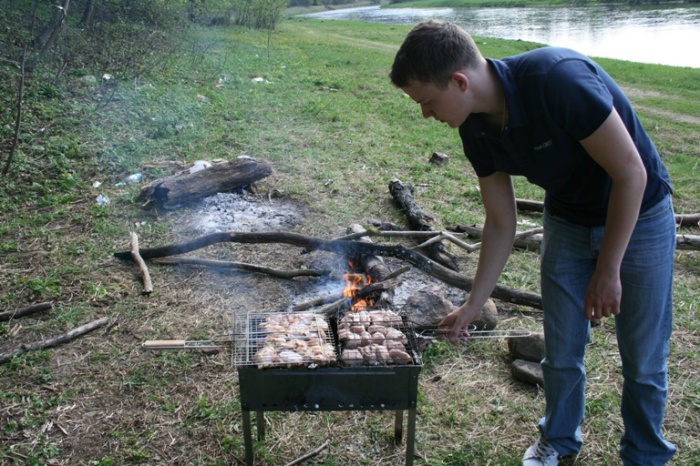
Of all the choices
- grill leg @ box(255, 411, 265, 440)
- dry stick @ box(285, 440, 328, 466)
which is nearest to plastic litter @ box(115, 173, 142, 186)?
grill leg @ box(255, 411, 265, 440)

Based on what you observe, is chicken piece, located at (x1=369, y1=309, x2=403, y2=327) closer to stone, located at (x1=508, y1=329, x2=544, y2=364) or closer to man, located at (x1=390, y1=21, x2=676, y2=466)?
man, located at (x1=390, y1=21, x2=676, y2=466)

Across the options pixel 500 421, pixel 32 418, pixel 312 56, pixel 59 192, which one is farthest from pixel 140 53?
pixel 500 421

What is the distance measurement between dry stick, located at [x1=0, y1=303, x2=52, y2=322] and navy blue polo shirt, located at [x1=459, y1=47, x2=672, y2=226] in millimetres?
3666

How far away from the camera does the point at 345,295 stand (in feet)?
15.4

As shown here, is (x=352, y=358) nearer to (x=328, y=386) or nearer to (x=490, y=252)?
(x=328, y=386)

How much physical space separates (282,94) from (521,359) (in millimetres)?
10452

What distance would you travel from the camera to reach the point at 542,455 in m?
3.16

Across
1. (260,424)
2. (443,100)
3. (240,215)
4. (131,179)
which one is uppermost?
(443,100)

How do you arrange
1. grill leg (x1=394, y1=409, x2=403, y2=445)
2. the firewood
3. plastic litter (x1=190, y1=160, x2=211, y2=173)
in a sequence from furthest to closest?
plastic litter (x1=190, y1=160, x2=211, y2=173), the firewood, grill leg (x1=394, y1=409, x2=403, y2=445)

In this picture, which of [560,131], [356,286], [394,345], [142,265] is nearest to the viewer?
[560,131]

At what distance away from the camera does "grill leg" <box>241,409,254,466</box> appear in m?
2.89

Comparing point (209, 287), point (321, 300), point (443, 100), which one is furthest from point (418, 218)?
point (443, 100)

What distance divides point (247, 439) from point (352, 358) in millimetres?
771

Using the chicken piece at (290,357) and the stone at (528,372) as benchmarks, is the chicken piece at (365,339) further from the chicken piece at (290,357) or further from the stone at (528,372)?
the stone at (528,372)
